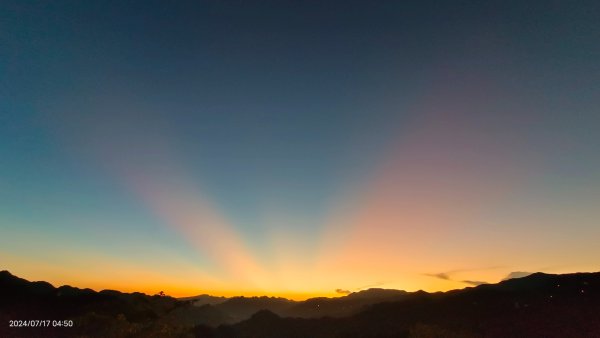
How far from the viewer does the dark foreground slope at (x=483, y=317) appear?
206 feet

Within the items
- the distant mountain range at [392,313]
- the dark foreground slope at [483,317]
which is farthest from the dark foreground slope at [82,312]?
the dark foreground slope at [483,317]

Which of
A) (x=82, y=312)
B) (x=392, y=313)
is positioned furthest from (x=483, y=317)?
(x=82, y=312)

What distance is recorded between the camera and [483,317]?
75250mm

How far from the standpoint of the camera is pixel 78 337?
152 feet

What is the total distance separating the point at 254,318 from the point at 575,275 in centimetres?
9964

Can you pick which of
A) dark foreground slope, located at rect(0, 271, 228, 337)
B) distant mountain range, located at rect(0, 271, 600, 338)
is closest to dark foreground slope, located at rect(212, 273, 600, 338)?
distant mountain range, located at rect(0, 271, 600, 338)

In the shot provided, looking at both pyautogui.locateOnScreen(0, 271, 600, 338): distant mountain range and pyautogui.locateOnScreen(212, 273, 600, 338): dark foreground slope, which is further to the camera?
pyautogui.locateOnScreen(212, 273, 600, 338): dark foreground slope

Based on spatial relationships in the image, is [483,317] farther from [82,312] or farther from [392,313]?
[82,312]

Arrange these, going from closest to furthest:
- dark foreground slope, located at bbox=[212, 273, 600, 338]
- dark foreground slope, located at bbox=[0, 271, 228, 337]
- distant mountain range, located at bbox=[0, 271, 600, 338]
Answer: dark foreground slope, located at bbox=[0, 271, 228, 337] → distant mountain range, located at bbox=[0, 271, 600, 338] → dark foreground slope, located at bbox=[212, 273, 600, 338]

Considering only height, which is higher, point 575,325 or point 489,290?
point 489,290

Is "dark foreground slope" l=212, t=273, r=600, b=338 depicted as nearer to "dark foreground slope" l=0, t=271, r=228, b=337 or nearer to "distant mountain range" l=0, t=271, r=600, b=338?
"distant mountain range" l=0, t=271, r=600, b=338

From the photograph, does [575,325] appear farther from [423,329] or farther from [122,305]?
[122,305]

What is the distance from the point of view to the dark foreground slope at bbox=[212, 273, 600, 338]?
6275 cm

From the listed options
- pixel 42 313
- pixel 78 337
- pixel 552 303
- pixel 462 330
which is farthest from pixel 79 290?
pixel 552 303
